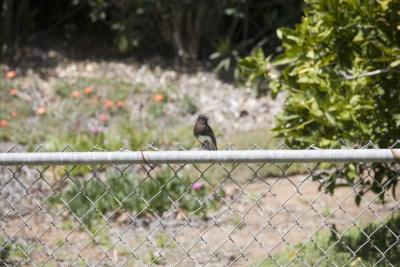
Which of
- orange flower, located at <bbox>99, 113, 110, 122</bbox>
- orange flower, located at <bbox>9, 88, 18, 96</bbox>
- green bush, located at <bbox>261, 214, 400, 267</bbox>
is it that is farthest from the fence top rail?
orange flower, located at <bbox>9, 88, 18, 96</bbox>

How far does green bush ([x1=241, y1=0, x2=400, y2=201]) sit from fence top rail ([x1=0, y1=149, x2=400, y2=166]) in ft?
3.96

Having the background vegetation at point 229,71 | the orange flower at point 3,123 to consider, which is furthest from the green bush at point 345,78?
the orange flower at point 3,123

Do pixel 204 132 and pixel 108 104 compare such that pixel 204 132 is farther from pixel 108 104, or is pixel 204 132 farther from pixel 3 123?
pixel 108 104

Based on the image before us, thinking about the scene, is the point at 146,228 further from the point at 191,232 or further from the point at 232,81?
the point at 232,81

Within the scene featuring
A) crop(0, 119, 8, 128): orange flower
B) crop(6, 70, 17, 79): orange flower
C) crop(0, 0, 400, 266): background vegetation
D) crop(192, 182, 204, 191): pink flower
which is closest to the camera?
crop(0, 0, 400, 266): background vegetation

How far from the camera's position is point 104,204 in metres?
5.21

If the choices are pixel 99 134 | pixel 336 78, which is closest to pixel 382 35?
pixel 336 78

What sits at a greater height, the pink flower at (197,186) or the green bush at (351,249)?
the green bush at (351,249)

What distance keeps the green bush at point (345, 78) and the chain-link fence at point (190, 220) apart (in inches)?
7.9

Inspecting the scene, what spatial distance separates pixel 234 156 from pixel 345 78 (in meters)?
1.63

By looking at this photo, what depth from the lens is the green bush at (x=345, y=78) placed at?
12.5 feet

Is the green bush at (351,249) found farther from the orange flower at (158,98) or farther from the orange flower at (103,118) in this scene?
the orange flower at (158,98)

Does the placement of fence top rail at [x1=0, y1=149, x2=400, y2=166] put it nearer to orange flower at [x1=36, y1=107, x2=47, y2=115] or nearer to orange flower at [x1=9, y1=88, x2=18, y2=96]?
orange flower at [x1=36, y1=107, x2=47, y2=115]

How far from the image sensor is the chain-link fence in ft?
10.8
